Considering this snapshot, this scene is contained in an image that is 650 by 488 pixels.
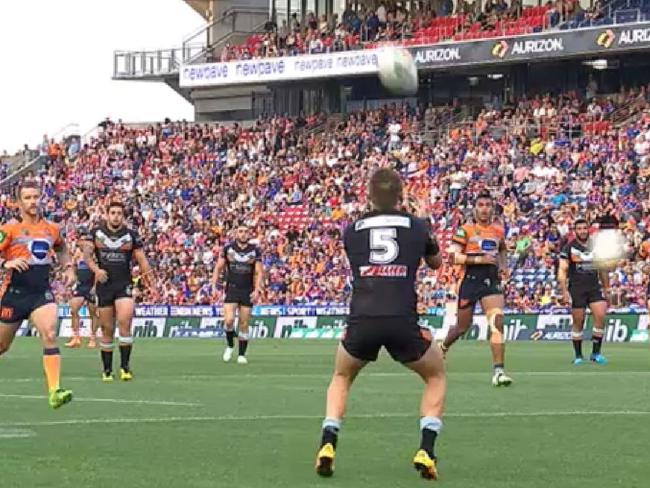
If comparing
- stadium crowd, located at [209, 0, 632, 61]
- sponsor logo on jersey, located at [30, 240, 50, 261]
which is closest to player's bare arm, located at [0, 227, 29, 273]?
sponsor logo on jersey, located at [30, 240, 50, 261]

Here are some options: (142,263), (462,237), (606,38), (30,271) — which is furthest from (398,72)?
(30,271)

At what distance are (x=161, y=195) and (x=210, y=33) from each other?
37.9ft

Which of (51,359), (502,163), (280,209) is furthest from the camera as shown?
(280,209)

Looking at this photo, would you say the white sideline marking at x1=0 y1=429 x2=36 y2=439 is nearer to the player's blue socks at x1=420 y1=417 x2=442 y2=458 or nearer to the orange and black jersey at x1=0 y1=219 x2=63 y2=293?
the orange and black jersey at x1=0 y1=219 x2=63 y2=293

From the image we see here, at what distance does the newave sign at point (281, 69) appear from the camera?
55656 mm

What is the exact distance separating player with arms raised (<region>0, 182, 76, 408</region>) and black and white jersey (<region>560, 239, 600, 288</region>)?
1135cm

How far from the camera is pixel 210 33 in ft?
220

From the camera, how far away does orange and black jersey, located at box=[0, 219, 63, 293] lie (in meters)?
17.1

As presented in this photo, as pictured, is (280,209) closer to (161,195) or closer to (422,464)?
(161,195)

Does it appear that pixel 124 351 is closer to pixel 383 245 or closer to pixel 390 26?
pixel 383 245

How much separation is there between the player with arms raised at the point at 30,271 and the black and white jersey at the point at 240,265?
1035cm

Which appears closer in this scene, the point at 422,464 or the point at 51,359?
the point at 422,464

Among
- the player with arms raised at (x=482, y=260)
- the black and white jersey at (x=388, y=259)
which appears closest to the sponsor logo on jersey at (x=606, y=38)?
the player with arms raised at (x=482, y=260)

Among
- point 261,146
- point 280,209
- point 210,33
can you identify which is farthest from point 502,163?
point 210,33
